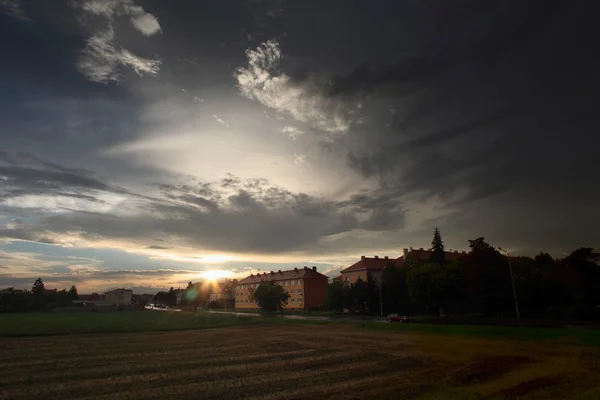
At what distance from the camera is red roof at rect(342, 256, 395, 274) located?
380ft

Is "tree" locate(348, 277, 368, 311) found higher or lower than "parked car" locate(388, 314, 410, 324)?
higher

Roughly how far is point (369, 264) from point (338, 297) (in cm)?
3352

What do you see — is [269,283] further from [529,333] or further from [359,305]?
[529,333]

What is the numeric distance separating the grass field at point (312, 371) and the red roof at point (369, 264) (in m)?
87.8

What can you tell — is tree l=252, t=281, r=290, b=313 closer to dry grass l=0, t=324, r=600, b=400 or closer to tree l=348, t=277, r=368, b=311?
tree l=348, t=277, r=368, b=311

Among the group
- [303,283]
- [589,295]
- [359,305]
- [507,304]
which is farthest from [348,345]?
[303,283]

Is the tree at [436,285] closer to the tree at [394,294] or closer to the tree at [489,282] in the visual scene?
the tree at [489,282]

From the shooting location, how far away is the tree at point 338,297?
8738 cm

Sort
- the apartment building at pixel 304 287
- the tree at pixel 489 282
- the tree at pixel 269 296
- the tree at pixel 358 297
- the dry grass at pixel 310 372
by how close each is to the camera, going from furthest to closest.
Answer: the apartment building at pixel 304 287, the tree at pixel 269 296, the tree at pixel 358 297, the tree at pixel 489 282, the dry grass at pixel 310 372

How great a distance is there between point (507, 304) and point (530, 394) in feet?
183

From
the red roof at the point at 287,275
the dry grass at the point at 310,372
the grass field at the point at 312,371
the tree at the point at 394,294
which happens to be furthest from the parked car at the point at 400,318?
the red roof at the point at 287,275

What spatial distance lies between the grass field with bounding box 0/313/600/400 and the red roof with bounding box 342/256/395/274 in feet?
288

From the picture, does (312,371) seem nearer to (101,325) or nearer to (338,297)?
(101,325)

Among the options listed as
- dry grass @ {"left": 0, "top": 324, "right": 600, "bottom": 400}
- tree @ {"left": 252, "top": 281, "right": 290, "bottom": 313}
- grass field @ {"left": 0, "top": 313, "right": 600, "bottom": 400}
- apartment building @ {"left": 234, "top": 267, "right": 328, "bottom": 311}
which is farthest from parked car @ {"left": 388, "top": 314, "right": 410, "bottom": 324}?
apartment building @ {"left": 234, "top": 267, "right": 328, "bottom": 311}
